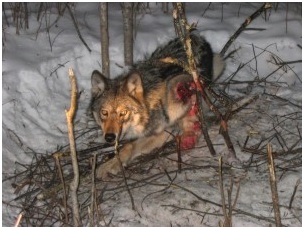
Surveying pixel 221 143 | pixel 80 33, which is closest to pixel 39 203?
pixel 221 143

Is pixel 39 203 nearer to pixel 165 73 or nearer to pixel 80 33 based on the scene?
pixel 165 73

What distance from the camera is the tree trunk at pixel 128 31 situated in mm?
6239

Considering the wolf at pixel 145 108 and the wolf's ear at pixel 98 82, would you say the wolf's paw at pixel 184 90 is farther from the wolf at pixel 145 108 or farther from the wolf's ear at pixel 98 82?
the wolf's ear at pixel 98 82

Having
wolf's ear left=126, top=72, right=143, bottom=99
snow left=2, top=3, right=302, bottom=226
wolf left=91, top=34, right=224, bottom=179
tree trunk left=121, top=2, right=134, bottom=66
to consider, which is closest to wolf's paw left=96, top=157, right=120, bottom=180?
wolf left=91, top=34, right=224, bottom=179

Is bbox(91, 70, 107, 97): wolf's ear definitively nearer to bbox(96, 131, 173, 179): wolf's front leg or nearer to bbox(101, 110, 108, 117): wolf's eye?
bbox(101, 110, 108, 117): wolf's eye

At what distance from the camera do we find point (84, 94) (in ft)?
20.6

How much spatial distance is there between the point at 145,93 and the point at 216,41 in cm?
241

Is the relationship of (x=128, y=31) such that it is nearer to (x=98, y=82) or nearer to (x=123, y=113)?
(x=98, y=82)

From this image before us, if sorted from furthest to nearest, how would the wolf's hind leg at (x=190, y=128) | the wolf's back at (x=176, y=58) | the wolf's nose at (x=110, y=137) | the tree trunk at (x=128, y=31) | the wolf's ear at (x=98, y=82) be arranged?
the tree trunk at (x=128, y=31), the wolf's back at (x=176, y=58), the wolf's hind leg at (x=190, y=128), the wolf's ear at (x=98, y=82), the wolf's nose at (x=110, y=137)

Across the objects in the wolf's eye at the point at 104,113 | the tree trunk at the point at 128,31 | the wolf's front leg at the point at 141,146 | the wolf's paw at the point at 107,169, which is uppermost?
the tree trunk at the point at 128,31

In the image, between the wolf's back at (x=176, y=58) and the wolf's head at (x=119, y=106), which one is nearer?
the wolf's head at (x=119, y=106)

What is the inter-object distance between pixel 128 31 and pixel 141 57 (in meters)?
0.59

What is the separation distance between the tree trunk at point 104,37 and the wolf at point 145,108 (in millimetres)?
655

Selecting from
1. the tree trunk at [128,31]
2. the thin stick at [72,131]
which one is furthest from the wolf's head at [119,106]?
the thin stick at [72,131]
